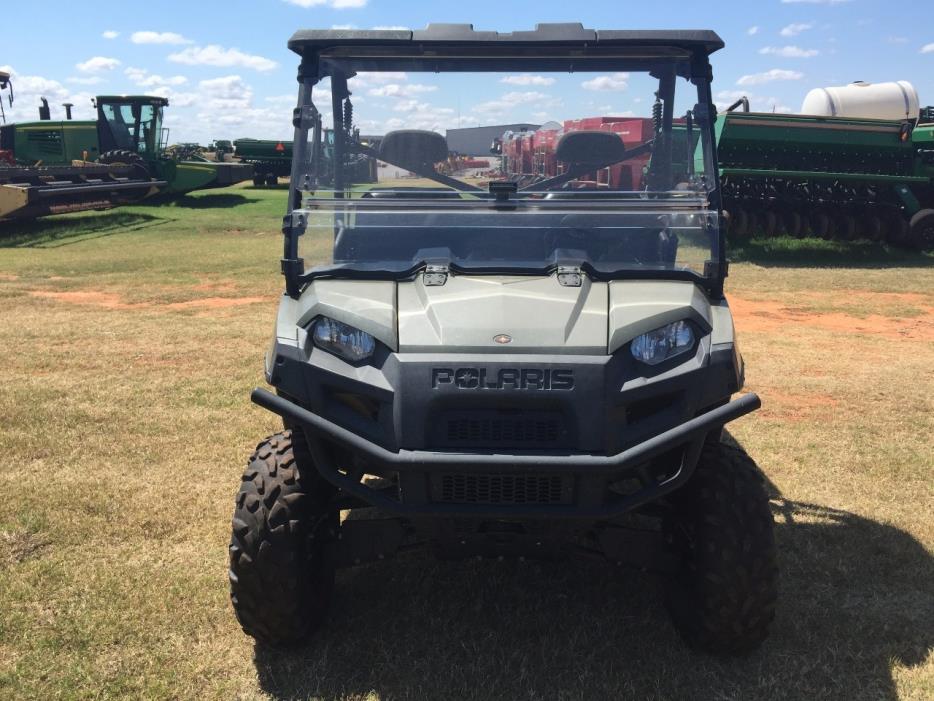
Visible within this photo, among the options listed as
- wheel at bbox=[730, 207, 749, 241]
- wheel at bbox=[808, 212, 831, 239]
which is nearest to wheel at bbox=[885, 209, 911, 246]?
wheel at bbox=[808, 212, 831, 239]

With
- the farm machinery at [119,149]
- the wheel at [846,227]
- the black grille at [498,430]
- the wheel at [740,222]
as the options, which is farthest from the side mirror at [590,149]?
the farm machinery at [119,149]

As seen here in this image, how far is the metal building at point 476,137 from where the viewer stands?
3.46 metres

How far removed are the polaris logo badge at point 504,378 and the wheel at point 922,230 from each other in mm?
13588

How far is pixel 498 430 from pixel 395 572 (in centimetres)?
125

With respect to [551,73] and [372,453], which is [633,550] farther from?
[551,73]

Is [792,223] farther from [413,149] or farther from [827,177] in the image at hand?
[413,149]

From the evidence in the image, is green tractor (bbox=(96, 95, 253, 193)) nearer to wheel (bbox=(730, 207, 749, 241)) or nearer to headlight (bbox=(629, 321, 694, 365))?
wheel (bbox=(730, 207, 749, 241))

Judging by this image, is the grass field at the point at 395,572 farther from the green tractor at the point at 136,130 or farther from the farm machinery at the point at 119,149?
the green tractor at the point at 136,130

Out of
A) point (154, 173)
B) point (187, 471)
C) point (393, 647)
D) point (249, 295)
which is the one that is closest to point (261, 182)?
point (154, 173)

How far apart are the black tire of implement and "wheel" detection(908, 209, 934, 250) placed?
17150 mm

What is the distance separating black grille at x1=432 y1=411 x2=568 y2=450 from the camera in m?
2.50

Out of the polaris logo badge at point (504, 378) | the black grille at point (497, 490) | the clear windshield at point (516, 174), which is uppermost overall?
the clear windshield at point (516, 174)

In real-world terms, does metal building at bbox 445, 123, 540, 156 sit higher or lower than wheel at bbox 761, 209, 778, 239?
higher

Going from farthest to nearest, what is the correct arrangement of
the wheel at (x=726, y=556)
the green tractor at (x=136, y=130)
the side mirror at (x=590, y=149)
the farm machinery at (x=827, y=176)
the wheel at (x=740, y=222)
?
1. the green tractor at (x=136, y=130)
2. the wheel at (x=740, y=222)
3. the farm machinery at (x=827, y=176)
4. the side mirror at (x=590, y=149)
5. the wheel at (x=726, y=556)
